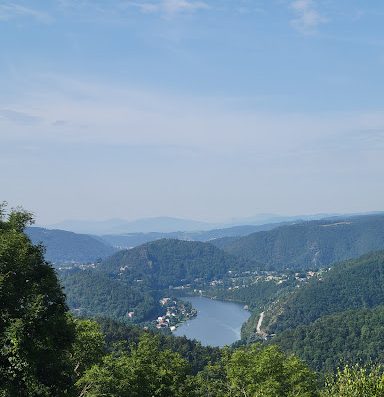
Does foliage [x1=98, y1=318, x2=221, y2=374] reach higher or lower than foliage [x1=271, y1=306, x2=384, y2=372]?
higher

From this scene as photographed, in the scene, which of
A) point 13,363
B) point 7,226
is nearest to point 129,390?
point 13,363

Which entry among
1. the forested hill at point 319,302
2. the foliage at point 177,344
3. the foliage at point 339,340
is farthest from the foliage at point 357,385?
the forested hill at point 319,302

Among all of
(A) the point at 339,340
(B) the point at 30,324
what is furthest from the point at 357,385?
(A) the point at 339,340

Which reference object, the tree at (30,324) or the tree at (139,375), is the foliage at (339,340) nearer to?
the tree at (139,375)

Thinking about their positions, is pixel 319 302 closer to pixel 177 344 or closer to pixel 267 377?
pixel 177 344

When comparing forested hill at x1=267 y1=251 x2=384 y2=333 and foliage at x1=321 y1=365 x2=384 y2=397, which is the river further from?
foliage at x1=321 y1=365 x2=384 y2=397

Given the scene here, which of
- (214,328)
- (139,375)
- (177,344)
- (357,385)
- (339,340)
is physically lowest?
(214,328)

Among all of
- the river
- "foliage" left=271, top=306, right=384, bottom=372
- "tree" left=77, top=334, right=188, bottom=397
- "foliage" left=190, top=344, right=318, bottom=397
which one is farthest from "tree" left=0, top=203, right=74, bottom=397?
the river

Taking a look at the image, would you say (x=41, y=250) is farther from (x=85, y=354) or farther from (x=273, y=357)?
(x=273, y=357)
